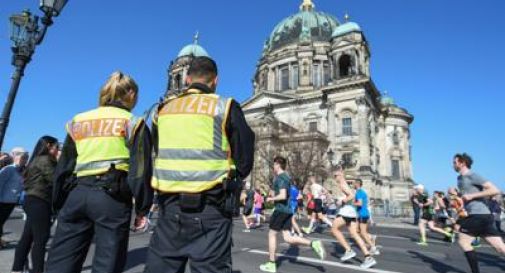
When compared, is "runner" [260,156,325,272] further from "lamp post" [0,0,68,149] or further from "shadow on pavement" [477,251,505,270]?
"lamp post" [0,0,68,149]

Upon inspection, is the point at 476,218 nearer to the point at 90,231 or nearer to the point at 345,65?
the point at 90,231

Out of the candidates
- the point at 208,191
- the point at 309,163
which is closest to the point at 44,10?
the point at 208,191

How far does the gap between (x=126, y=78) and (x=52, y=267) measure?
1.71m

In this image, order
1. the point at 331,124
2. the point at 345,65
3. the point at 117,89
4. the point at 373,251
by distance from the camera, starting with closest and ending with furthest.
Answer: the point at 117,89 → the point at 373,251 → the point at 331,124 → the point at 345,65

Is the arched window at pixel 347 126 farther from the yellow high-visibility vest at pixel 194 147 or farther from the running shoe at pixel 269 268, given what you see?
the yellow high-visibility vest at pixel 194 147

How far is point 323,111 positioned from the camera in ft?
147

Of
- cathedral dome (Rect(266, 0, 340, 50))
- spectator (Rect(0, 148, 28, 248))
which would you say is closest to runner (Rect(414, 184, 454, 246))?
spectator (Rect(0, 148, 28, 248))

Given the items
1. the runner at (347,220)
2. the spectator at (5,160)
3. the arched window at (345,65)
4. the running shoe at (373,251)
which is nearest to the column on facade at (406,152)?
the arched window at (345,65)

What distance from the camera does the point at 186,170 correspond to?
252 cm

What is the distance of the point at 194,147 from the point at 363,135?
40265mm

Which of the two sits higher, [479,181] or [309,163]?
[309,163]

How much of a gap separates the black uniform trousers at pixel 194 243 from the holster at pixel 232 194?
0.20ft

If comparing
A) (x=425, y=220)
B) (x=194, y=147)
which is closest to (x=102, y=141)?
(x=194, y=147)

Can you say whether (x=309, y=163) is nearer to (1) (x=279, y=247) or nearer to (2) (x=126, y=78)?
(1) (x=279, y=247)
